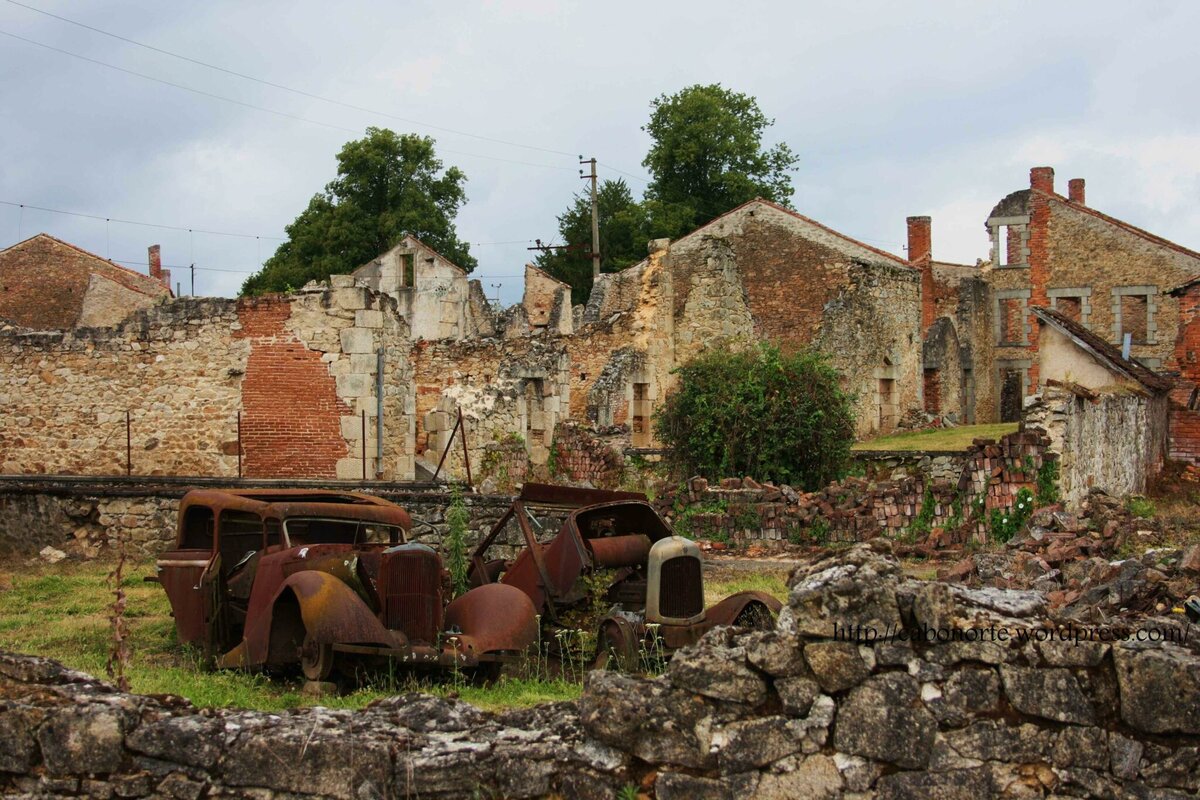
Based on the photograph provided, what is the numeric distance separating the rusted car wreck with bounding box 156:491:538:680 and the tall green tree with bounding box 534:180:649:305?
38168mm

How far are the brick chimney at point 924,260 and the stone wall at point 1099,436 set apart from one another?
15.0 m

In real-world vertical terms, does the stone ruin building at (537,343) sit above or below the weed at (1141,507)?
above

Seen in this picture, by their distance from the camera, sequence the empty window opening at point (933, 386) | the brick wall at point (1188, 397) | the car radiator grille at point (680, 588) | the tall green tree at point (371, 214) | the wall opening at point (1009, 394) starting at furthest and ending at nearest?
the tall green tree at point (371, 214) < the wall opening at point (1009, 394) < the empty window opening at point (933, 386) < the brick wall at point (1188, 397) < the car radiator grille at point (680, 588)

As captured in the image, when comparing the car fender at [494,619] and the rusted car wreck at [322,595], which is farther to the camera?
the car fender at [494,619]

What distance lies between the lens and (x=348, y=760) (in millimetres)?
5195

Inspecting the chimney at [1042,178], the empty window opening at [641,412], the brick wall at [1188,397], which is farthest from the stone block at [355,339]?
the chimney at [1042,178]

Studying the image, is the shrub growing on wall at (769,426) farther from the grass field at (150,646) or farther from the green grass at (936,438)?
the green grass at (936,438)

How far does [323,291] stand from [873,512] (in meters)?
8.15

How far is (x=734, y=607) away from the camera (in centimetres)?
854

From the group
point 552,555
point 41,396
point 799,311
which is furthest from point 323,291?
point 799,311

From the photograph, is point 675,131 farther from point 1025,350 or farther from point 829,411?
point 829,411

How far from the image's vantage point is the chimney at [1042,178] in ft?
127

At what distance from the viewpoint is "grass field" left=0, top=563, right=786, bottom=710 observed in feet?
24.4

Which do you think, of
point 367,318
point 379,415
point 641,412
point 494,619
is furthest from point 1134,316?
point 494,619
